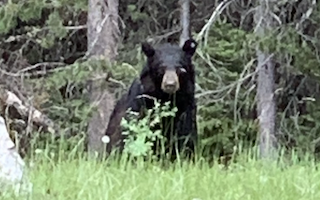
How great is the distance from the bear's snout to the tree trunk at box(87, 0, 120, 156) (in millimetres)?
4457

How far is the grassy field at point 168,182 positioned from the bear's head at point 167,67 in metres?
2.22

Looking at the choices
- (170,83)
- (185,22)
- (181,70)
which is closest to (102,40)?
(185,22)

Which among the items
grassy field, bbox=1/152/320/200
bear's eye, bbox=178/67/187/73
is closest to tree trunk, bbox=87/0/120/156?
bear's eye, bbox=178/67/187/73

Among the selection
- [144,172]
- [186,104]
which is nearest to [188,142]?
[186,104]

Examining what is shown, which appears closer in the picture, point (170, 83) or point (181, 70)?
point (170, 83)

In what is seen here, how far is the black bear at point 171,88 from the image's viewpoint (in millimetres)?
8438

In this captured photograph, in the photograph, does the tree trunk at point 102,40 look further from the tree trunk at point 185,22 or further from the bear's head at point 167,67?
the bear's head at point 167,67

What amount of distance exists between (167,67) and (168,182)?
3.20 meters

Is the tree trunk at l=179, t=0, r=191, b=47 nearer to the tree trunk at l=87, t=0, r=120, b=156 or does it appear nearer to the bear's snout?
the tree trunk at l=87, t=0, r=120, b=156

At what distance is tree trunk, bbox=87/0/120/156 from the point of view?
42.9 ft

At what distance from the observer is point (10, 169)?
5.36 m

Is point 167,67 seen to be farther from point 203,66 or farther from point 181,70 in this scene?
point 203,66

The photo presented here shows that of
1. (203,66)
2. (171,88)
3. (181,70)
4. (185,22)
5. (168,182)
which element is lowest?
(168,182)

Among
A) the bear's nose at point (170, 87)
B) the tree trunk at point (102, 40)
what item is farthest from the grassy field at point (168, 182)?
the tree trunk at point (102, 40)
